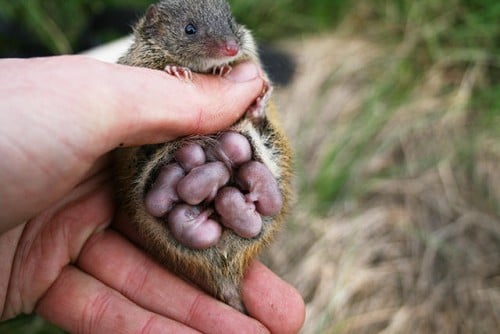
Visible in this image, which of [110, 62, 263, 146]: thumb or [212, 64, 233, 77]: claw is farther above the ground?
[110, 62, 263, 146]: thumb

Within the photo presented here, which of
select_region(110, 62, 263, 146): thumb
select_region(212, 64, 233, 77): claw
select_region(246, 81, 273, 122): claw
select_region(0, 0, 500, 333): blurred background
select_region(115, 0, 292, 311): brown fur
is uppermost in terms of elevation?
select_region(110, 62, 263, 146): thumb

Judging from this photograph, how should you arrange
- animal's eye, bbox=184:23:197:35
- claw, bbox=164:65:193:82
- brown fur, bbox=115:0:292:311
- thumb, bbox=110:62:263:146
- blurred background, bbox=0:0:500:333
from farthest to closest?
blurred background, bbox=0:0:500:333
animal's eye, bbox=184:23:197:35
claw, bbox=164:65:193:82
brown fur, bbox=115:0:292:311
thumb, bbox=110:62:263:146

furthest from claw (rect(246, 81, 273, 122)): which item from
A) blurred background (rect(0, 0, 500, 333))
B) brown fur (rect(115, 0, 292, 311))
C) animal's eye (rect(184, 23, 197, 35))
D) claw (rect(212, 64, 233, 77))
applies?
blurred background (rect(0, 0, 500, 333))

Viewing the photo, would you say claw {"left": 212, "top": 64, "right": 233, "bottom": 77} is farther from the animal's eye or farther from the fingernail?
the animal's eye

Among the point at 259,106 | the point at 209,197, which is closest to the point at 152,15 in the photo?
the point at 259,106

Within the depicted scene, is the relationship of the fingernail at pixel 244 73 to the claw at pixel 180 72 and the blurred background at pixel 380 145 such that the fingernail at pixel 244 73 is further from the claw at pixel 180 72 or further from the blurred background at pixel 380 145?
the blurred background at pixel 380 145

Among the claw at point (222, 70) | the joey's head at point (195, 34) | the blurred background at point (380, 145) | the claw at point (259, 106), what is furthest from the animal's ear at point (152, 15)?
the blurred background at point (380, 145)
